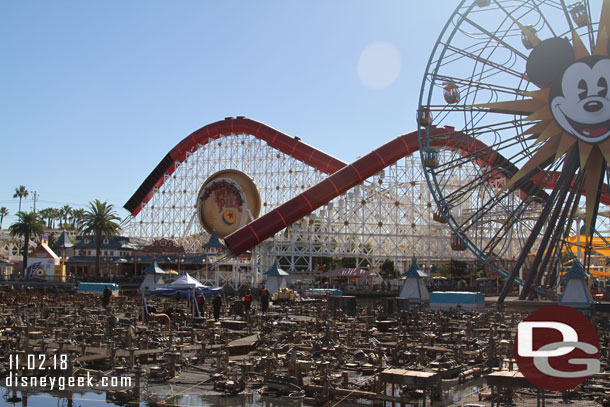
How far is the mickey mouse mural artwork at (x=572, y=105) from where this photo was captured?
23.9m

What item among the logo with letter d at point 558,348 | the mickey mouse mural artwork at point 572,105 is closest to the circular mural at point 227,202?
the mickey mouse mural artwork at point 572,105

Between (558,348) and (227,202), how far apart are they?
182 feet

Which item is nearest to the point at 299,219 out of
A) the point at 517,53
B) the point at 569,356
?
the point at 517,53

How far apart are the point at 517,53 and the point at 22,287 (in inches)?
1635

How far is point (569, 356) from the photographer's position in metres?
8.27

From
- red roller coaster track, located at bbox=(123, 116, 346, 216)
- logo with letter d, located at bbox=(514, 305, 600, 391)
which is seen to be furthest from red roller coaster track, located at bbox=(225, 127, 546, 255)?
logo with letter d, located at bbox=(514, 305, 600, 391)

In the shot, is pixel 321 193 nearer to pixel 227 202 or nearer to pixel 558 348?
pixel 227 202

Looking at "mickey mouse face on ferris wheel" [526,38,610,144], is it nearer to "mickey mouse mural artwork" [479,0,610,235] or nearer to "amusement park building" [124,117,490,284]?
"mickey mouse mural artwork" [479,0,610,235]

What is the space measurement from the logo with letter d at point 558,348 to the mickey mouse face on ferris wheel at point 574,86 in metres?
17.3

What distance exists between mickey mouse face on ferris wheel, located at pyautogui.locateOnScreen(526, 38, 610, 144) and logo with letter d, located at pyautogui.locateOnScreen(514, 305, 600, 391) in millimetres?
17349

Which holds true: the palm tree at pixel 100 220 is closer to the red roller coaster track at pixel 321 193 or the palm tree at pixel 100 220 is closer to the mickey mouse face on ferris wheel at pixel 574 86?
the red roller coaster track at pixel 321 193

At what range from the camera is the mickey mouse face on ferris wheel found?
2384cm

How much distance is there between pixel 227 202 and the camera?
62.6 metres

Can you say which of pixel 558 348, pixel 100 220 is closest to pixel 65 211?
pixel 100 220
